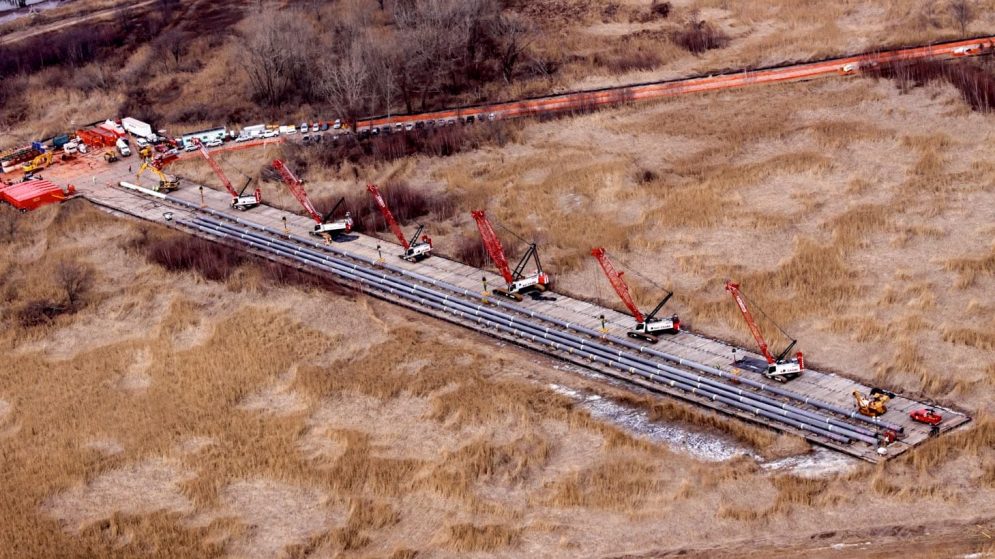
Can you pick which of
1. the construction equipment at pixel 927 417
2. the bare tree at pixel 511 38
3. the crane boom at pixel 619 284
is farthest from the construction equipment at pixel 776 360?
Answer: the bare tree at pixel 511 38

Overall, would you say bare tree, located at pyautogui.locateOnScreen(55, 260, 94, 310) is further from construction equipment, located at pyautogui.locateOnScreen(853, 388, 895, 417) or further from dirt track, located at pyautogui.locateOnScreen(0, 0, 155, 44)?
dirt track, located at pyautogui.locateOnScreen(0, 0, 155, 44)

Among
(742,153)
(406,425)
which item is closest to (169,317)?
(406,425)

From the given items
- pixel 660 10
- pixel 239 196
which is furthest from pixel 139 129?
pixel 660 10

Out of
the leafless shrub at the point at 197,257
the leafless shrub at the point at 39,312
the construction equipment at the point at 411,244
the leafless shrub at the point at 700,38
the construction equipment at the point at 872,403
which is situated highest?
the leafless shrub at the point at 700,38

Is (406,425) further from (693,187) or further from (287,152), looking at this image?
(287,152)

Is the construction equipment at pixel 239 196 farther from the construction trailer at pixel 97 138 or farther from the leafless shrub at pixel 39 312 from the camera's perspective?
the construction trailer at pixel 97 138

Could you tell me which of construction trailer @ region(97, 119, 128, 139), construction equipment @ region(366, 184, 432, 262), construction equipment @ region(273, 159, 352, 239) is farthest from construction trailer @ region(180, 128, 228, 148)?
construction equipment @ region(366, 184, 432, 262)

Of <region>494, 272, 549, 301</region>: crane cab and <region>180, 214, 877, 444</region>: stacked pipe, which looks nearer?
<region>180, 214, 877, 444</region>: stacked pipe
